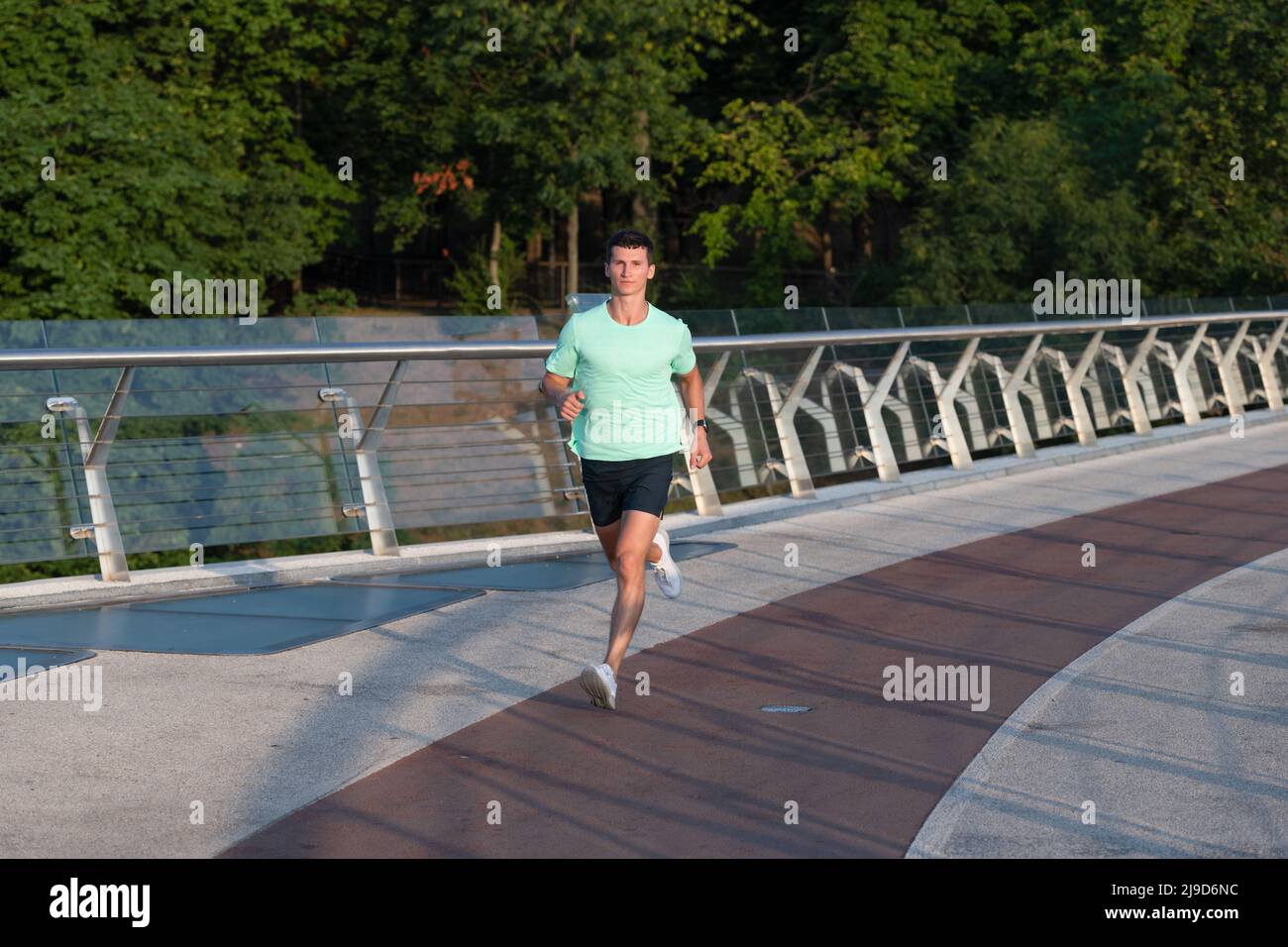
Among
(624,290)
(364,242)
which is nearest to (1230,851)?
(624,290)

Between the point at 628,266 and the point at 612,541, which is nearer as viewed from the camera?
the point at 628,266

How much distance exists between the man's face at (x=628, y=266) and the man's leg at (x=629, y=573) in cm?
91

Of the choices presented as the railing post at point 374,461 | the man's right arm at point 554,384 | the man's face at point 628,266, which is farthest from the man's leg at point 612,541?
the railing post at point 374,461

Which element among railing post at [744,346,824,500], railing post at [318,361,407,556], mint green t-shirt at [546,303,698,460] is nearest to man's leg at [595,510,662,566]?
mint green t-shirt at [546,303,698,460]

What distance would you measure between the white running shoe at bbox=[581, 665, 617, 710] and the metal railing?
353cm

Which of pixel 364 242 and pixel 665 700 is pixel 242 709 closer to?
pixel 665 700

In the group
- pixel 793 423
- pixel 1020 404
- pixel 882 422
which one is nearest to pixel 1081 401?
pixel 1020 404

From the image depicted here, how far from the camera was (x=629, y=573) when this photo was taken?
7504 millimetres

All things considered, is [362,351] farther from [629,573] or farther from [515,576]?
[629,573]

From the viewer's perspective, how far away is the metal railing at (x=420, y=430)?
1000 centimetres

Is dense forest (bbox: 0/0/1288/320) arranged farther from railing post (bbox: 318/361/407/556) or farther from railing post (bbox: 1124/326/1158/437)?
railing post (bbox: 318/361/407/556)

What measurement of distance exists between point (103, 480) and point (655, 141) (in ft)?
126

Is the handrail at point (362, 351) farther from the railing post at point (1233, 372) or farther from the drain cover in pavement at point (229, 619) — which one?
the railing post at point (1233, 372)

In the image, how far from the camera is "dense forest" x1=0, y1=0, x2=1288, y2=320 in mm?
36688
